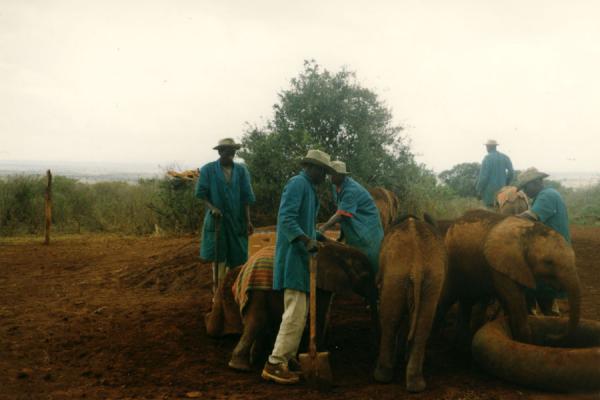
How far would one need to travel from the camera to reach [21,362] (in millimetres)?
6078

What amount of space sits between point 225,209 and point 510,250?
3.60 meters

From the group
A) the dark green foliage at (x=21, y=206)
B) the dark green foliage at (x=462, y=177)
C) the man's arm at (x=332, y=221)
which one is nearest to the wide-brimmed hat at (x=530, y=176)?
the man's arm at (x=332, y=221)

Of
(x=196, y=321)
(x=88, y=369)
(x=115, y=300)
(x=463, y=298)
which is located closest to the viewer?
(x=88, y=369)

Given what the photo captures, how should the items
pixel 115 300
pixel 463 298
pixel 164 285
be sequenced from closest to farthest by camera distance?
pixel 463 298, pixel 115 300, pixel 164 285

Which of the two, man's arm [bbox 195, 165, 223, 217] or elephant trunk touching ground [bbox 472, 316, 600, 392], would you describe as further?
man's arm [bbox 195, 165, 223, 217]

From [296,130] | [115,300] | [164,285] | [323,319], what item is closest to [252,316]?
[323,319]

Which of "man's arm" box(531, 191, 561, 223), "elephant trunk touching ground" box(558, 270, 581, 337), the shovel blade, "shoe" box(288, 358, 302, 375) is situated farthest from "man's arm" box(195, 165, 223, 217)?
"elephant trunk touching ground" box(558, 270, 581, 337)

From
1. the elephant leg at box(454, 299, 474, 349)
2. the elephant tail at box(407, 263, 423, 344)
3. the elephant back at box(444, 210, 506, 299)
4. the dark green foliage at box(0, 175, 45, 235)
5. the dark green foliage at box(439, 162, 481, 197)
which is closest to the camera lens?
the elephant tail at box(407, 263, 423, 344)

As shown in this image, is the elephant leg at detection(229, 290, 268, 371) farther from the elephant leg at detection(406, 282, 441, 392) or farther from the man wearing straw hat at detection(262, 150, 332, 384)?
the elephant leg at detection(406, 282, 441, 392)

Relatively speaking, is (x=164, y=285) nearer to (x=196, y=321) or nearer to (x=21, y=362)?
(x=196, y=321)

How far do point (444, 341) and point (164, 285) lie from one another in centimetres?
516

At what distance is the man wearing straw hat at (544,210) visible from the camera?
7008 mm

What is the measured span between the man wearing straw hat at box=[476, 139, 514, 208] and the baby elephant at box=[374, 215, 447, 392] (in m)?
5.97

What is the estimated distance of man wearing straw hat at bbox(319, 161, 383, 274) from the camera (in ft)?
23.5
